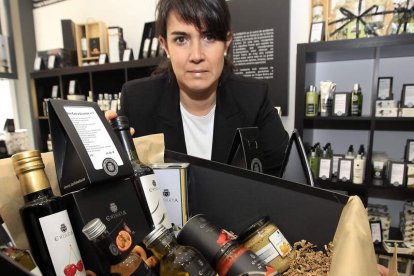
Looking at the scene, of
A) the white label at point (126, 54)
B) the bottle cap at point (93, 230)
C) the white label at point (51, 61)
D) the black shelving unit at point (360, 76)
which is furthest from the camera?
the white label at point (51, 61)

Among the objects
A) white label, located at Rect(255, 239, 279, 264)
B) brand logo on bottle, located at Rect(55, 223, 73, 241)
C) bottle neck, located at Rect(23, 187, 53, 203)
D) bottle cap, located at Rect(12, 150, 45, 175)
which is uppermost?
bottle cap, located at Rect(12, 150, 45, 175)

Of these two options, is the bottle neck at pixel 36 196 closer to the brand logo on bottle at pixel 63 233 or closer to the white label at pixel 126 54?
the brand logo on bottle at pixel 63 233

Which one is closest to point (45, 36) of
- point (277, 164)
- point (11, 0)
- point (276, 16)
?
point (11, 0)

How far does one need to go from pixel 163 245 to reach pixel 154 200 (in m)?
0.11

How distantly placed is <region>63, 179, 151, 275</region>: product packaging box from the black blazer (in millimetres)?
589

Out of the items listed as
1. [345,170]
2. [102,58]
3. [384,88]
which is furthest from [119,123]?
[102,58]

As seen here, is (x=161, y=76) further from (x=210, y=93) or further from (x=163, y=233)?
(x=163, y=233)

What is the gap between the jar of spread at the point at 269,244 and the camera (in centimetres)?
46

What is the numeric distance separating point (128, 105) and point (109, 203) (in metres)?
0.72

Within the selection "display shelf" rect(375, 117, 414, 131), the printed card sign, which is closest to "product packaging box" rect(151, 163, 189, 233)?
the printed card sign

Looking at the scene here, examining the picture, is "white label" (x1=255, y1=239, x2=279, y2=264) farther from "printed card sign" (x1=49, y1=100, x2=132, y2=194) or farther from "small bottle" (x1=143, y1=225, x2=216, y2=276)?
"printed card sign" (x1=49, y1=100, x2=132, y2=194)

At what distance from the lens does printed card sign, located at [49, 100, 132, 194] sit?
1.44ft

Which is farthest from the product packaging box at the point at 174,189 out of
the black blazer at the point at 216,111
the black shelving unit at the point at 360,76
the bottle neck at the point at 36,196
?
the black shelving unit at the point at 360,76

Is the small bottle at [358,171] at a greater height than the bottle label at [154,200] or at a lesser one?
lesser
